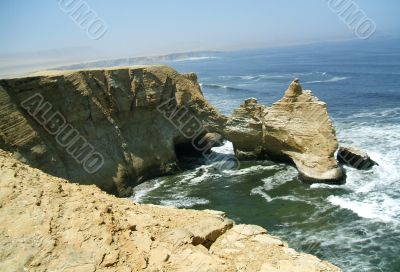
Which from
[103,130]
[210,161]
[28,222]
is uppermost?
[28,222]

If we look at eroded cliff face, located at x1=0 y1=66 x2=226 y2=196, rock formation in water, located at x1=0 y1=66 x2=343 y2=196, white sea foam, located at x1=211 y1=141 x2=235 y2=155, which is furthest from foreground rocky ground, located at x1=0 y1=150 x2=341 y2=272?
white sea foam, located at x1=211 y1=141 x2=235 y2=155

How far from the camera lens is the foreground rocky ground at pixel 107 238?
25.5 feet

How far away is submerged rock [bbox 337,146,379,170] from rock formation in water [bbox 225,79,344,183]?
2.83 meters

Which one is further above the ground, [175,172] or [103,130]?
[103,130]

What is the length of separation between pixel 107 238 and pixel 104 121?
77.2 ft

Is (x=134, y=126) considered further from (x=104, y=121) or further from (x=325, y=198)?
(x=325, y=198)

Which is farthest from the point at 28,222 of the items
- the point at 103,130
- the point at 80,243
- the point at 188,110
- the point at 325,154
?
the point at 188,110

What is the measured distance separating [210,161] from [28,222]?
29.5m

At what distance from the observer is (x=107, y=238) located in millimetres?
8430

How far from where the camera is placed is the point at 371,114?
47.3 m

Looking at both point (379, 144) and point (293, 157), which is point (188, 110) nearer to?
point (293, 157)

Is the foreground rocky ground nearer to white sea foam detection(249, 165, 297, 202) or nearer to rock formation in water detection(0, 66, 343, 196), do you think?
rock formation in water detection(0, 66, 343, 196)

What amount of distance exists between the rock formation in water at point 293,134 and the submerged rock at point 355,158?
283cm

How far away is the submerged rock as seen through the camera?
3091 cm
